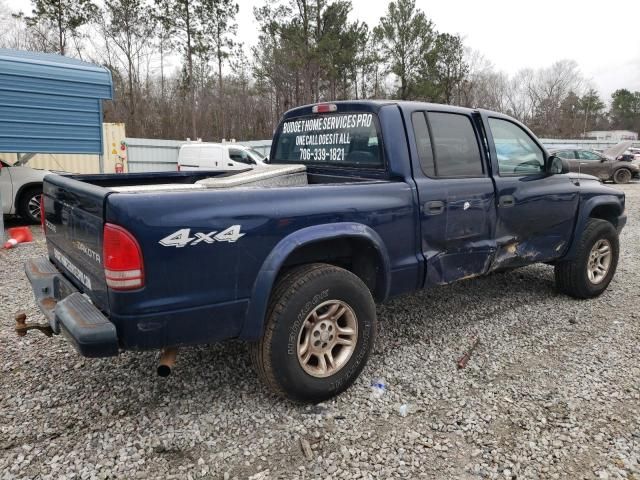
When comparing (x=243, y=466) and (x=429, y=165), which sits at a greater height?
(x=429, y=165)

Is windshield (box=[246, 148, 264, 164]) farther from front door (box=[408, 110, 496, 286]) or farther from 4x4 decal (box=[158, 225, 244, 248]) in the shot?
4x4 decal (box=[158, 225, 244, 248])

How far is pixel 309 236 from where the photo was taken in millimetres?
2736

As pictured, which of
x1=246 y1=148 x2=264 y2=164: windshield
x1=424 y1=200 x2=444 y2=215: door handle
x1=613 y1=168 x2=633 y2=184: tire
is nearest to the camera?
x1=424 y1=200 x2=444 y2=215: door handle

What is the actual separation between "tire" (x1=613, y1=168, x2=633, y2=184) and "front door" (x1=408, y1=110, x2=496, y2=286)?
20.5m

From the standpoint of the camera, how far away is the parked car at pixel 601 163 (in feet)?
66.7

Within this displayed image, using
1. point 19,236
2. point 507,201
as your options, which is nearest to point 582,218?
point 507,201

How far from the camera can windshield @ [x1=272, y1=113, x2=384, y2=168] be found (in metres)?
3.51

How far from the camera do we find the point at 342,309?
296 centimetres

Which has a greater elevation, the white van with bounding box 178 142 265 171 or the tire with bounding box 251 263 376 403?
the white van with bounding box 178 142 265 171

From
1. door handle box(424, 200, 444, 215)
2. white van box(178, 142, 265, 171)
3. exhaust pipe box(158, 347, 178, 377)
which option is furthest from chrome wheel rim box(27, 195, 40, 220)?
door handle box(424, 200, 444, 215)

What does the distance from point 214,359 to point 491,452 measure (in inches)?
77.2

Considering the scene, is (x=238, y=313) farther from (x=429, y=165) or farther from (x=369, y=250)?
(x=429, y=165)

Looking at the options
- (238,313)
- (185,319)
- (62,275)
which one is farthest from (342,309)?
(62,275)

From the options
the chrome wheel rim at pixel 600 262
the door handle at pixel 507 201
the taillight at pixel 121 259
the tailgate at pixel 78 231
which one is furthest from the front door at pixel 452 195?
the tailgate at pixel 78 231
